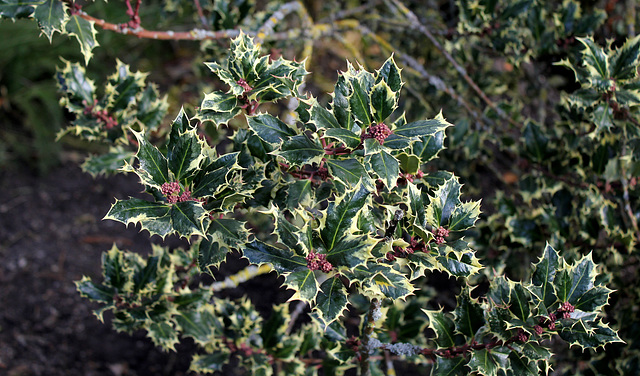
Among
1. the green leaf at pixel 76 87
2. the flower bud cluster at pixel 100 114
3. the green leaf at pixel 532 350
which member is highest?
the green leaf at pixel 76 87

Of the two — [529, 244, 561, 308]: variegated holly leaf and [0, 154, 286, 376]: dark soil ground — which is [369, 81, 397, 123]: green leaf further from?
[0, 154, 286, 376]: dark soil ground

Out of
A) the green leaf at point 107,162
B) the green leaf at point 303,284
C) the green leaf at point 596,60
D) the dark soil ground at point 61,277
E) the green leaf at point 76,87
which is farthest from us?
the dark soil ground at point 61,277

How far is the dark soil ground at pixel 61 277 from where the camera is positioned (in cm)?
227

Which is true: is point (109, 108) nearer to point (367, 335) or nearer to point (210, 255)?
point (210, 255)

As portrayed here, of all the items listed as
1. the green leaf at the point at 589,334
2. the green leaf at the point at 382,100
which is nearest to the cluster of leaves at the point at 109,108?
the green leaf at the point at 382,100

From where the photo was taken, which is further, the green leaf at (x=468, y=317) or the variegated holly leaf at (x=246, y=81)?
the green leaf at (x=468, y=317)

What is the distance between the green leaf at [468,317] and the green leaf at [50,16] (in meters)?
1.41

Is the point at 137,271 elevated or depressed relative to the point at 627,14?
depressed

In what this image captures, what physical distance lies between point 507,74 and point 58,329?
2782mm

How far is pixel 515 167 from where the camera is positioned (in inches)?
88.4

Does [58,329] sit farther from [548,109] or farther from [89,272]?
[548,109]

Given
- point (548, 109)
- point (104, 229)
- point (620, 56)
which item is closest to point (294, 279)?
point (620, 56)

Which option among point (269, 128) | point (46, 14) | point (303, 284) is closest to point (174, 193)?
point (269, 128)

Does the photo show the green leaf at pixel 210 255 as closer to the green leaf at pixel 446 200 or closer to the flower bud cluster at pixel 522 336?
the green leaf at pixel 446 200
